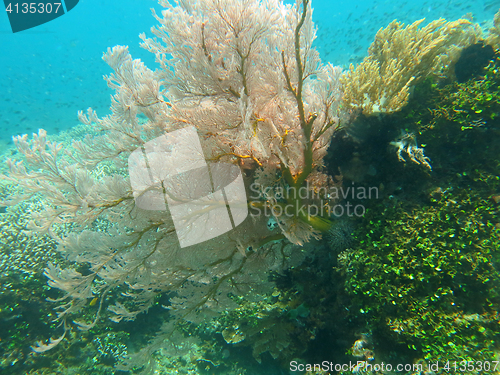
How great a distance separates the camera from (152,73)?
10.1 feet

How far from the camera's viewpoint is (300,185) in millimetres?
3145

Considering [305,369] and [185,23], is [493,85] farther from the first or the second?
[305,369]

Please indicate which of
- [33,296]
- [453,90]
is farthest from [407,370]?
[33,296]

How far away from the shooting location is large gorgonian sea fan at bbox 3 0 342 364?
2557mm

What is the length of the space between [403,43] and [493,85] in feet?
4.44
